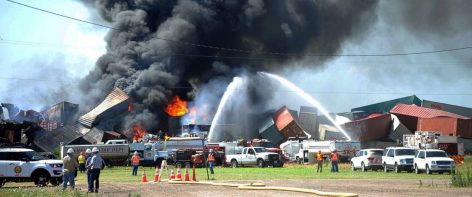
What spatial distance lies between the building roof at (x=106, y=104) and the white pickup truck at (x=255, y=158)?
20901mm

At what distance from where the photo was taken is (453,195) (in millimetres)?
16406

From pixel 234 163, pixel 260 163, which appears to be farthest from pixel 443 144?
pixel 234 163

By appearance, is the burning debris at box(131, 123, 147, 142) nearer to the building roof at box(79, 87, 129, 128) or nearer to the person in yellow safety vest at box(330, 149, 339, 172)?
the building roof at box(79, 87, 129, 128)

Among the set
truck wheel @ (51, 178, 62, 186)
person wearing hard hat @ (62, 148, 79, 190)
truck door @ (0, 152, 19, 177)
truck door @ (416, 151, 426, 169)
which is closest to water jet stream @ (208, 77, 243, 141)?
truck door @ (416, 151, 426, 169)

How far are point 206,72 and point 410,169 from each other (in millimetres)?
39339

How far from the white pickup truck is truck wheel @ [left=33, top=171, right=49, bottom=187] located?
909 inches

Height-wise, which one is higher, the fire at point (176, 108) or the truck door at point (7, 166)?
the fire at point (176, 108)

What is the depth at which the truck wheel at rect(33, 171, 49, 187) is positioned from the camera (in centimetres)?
2428

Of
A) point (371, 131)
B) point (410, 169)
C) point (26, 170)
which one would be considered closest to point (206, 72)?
point (371, 131)

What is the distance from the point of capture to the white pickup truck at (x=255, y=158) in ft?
149

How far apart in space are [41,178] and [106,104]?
41.8m

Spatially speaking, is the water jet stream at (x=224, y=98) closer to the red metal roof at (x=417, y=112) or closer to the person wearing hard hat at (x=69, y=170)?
the red metal roof at (x=417, y=112)

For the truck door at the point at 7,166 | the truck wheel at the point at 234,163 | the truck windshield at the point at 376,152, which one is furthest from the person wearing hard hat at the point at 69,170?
the truck wheel at the point at 234,163

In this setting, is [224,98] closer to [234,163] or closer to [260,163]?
[234,163]
